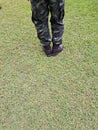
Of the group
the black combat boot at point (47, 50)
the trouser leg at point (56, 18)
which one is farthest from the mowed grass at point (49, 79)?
the trouser leg at point (56, 18)

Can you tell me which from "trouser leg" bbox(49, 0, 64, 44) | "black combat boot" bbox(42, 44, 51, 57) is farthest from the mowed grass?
"trouser leg" bbox(49, 0, 64, 44)

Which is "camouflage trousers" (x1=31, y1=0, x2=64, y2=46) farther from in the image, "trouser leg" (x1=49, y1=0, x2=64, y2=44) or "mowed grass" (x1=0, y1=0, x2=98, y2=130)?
"mowed grass" (x1=0, y1=0, x2=98, y2=130)

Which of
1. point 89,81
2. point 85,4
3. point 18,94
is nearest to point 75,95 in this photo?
point 89,81

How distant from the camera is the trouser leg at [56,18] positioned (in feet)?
7.04

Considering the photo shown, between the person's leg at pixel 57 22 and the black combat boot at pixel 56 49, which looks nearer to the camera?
the person's leg at pixel 57 22

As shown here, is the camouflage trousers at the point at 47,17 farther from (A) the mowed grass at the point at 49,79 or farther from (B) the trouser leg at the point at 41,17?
(A) the mowed grass at the point at 49,79

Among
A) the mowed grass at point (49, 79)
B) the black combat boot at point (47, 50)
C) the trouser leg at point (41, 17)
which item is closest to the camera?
the mowed grass at point (49, 79)

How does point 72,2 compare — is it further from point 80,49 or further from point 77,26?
point 80,49

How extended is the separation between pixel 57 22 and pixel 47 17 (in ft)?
0.33

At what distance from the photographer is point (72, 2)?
3.49 metres

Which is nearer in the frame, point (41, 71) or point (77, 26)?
point (41, 71)

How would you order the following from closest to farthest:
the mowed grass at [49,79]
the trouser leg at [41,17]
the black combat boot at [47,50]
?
the mowed grass at [49,79] → the trouser leg at [41,17] → the black combat boot at [47,50]

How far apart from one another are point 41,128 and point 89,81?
2.02 ft

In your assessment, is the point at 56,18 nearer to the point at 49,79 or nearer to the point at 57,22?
the point at 57,22
